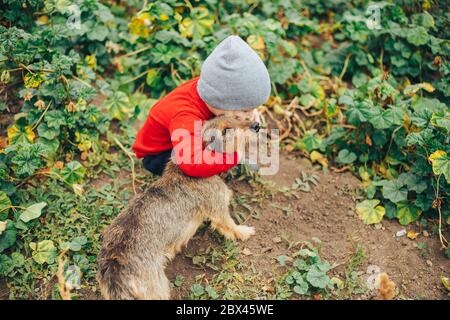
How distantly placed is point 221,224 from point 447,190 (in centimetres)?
196

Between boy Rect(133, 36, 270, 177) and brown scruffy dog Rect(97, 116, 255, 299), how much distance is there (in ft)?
0.34

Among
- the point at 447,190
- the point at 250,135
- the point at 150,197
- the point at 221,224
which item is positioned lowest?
the point at 221,224

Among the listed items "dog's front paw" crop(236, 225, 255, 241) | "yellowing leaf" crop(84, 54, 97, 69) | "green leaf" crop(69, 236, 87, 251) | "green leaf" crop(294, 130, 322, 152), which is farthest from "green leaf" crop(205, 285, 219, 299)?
"yellowing leaf" crop(84, 54, 97, 69)

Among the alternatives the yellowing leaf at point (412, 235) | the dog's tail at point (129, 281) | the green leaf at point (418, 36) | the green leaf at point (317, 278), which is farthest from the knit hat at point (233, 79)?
the green leaf at point (418, 36)

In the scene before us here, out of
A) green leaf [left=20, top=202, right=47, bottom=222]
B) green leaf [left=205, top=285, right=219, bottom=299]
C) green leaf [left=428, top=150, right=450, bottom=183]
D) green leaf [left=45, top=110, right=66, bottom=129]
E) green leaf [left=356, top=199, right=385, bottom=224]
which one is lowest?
green leaf [left=205, top=285, right=219, bottom=299]

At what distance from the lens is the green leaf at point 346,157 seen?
14.5 ft

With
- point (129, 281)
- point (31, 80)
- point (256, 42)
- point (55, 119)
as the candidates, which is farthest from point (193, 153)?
point (256, 42)

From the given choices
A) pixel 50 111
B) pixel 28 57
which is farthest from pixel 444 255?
pixel 28 57

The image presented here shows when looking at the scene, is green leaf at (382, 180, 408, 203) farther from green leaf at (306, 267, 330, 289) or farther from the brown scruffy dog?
the brown scruffy dog

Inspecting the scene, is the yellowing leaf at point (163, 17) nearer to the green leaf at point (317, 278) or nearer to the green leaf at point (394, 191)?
the green leaf at point (394, 191)

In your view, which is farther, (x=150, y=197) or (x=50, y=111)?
→ (x=50, y=111)

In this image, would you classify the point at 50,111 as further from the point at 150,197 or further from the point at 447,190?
the point at 447,190

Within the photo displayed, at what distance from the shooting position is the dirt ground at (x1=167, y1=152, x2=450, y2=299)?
3.65 m
